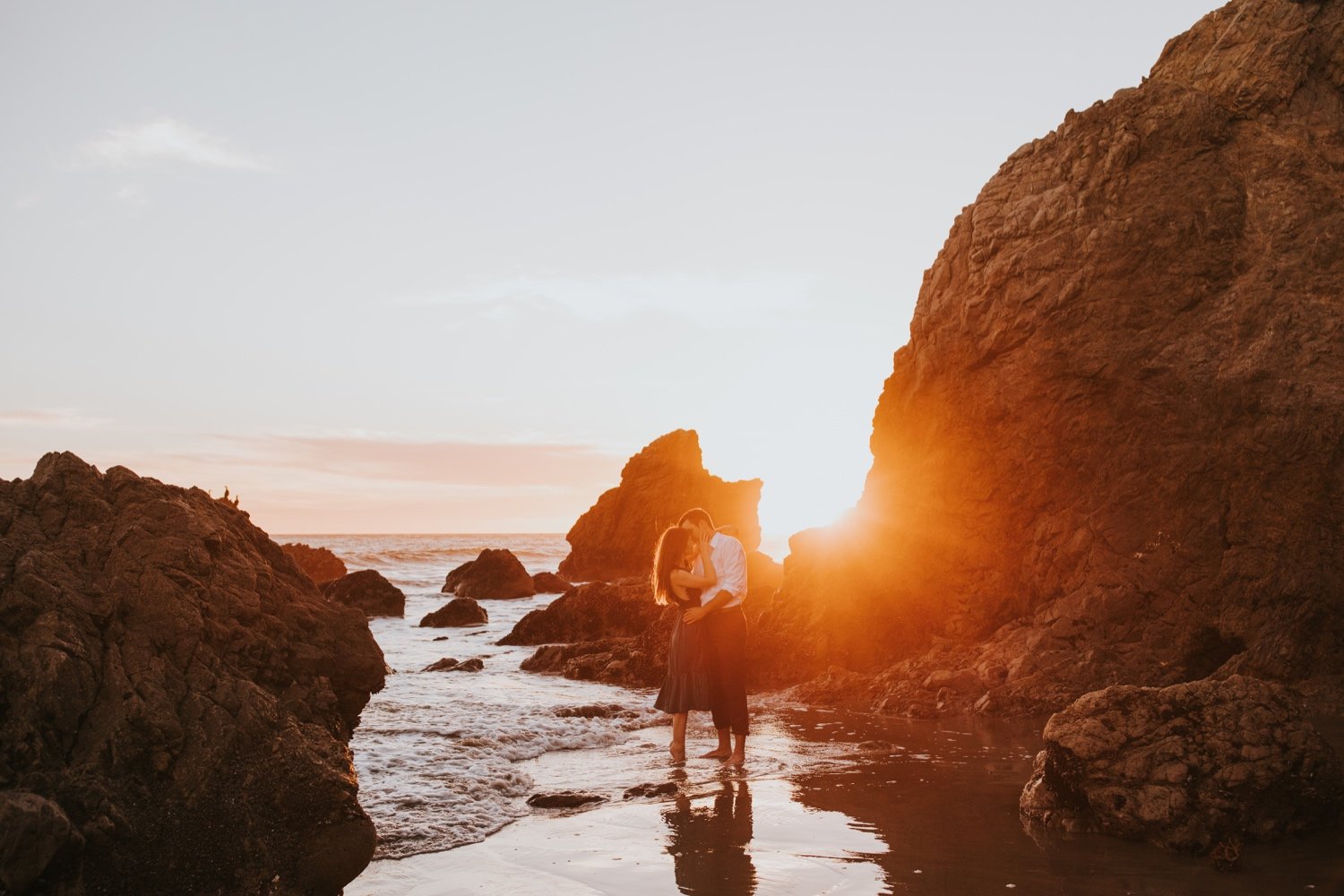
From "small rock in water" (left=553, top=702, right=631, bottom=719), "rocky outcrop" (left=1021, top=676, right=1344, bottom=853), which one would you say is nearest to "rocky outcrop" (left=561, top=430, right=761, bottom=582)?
"small rock in water" (left=553, top=702, right=631, bottom=719)

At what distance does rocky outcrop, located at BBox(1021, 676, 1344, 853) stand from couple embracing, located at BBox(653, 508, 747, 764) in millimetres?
3030

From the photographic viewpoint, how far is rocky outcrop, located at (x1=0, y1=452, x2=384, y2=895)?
445 centimetres

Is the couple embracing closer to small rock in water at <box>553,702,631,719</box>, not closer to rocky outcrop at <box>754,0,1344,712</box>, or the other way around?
small rock in water at <box>553,702,631,719</box>

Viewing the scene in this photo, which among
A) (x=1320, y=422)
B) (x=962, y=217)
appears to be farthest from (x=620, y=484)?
(x=1320, y=422)

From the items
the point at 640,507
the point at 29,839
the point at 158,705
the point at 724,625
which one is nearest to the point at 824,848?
the point at 724,625

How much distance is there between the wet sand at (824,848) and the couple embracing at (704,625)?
0.57 metres

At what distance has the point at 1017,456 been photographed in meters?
11.9

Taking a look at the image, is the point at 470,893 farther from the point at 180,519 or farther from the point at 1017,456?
the point at 1017,456

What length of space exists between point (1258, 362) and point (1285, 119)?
3336mm

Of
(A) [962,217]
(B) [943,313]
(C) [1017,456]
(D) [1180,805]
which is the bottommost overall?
(D) [1180,805]

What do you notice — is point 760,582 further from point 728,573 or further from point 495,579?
point 728,573

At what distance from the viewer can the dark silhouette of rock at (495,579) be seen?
3438cm

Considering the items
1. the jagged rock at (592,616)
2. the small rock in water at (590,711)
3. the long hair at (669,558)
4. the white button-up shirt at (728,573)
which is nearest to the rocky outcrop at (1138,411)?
the small rock in water at (590,711)

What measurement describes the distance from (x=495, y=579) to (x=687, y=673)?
85.8 ft
